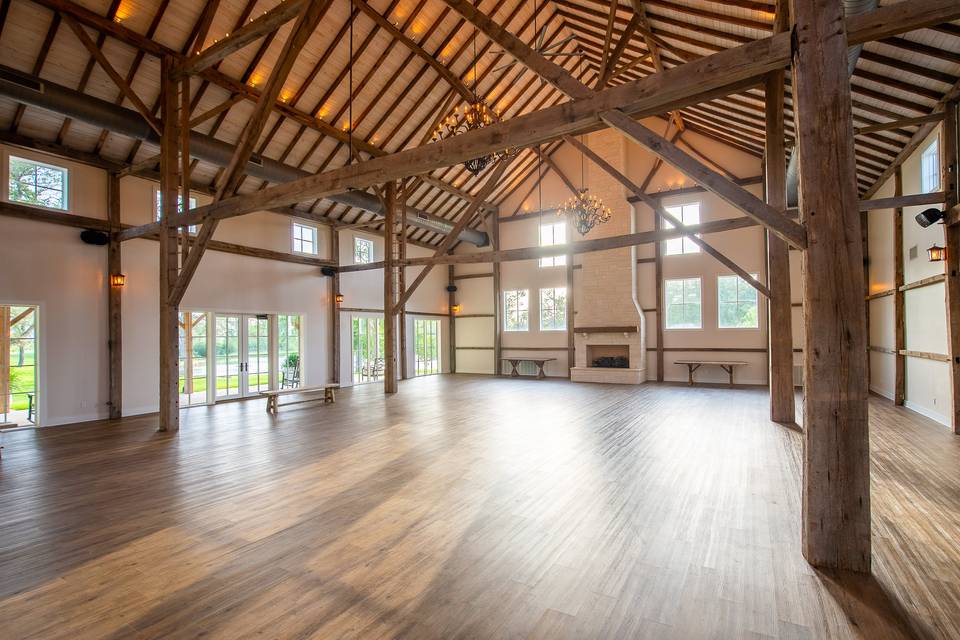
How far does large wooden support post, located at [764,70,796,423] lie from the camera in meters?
6.37

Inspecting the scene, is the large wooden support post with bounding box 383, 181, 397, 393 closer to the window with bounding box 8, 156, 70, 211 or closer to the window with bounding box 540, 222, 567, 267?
the window with bounding box 540, 222, 567, 267

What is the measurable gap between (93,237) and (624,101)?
350 inches

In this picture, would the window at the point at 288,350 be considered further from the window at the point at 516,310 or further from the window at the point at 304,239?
the window at the point at 516,310

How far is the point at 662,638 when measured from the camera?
6.95 ft

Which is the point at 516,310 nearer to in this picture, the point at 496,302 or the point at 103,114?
the point at 496,302

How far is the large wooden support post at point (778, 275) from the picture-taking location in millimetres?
6367

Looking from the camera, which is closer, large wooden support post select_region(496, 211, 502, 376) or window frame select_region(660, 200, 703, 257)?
window frame select_region(660, 200, 703, 257)

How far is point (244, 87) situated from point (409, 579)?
8405 mm

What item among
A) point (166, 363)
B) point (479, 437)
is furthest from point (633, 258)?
point (166, 363)

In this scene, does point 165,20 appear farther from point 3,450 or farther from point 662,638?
point 662,638

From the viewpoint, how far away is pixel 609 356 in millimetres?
12836

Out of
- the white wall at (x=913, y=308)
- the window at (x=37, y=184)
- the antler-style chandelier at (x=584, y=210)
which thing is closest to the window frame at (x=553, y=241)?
the antler-style chandelier at (x=584, y=210)

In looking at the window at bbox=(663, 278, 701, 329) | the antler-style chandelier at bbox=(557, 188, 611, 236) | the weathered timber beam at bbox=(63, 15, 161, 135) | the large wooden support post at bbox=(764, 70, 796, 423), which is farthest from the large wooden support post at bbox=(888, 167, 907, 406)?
the weathered timber beam at bbox=(63, 15, 161, 135)

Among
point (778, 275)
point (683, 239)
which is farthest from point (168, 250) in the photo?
point (683, 239)
